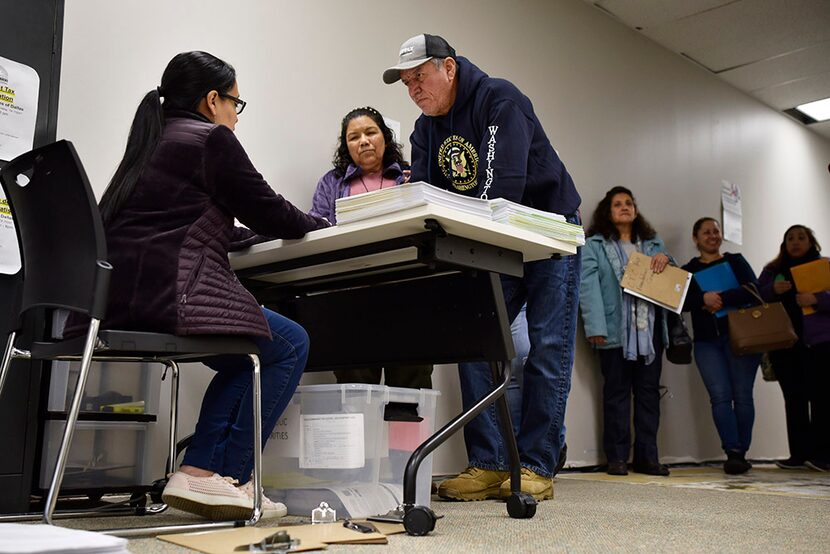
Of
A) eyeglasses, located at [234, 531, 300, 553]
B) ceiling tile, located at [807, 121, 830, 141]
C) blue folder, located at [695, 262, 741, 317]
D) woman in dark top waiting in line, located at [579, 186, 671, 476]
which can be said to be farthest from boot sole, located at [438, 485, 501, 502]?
ceiling tile, located at [807, 121, 830, 141]

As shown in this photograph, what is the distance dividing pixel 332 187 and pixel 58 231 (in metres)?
1.52

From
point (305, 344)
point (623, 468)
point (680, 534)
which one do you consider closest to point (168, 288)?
point (305, 344)

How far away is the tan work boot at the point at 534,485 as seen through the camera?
2.09 meters

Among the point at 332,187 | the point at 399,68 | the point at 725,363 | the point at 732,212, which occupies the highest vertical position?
the point at 732,212

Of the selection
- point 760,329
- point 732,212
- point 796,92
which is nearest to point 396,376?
point 760,329

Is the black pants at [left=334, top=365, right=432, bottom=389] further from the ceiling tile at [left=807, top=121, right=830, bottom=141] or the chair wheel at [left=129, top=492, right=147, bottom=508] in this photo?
the ceiling tile at [left=807, top=121, right=830, bottom=141]

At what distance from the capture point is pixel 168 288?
56.6 inches

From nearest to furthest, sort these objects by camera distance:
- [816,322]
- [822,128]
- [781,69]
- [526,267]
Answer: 1. [526,267]
2. [816,322]
3. [781,69]
4. [822,128]

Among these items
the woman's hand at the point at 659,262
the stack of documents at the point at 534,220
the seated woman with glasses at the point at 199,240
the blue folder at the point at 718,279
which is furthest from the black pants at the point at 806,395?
the seated woman with glasses at the point at 199,240

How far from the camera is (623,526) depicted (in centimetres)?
164

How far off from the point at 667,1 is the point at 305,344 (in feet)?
11.8

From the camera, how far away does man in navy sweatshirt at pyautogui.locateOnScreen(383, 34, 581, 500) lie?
2.14m

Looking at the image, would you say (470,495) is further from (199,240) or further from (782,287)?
(782,287)

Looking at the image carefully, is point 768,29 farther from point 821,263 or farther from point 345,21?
point 345,21
